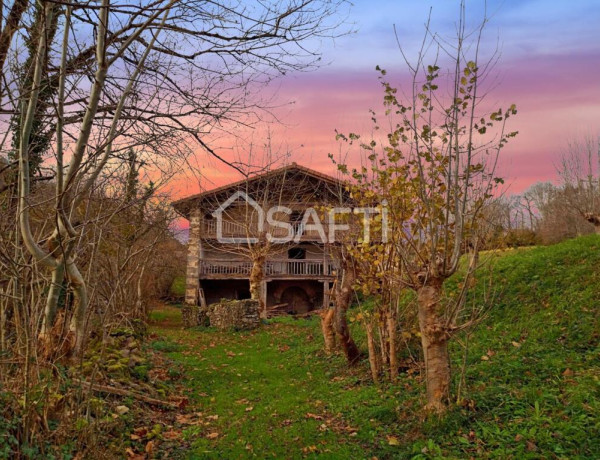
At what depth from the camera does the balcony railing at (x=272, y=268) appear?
2209cm

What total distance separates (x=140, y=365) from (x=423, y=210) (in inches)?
231

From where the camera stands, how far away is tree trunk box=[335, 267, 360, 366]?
8.65 meters

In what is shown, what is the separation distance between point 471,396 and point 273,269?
57.6 ft

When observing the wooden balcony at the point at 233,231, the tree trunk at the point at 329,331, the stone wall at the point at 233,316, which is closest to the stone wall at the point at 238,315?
the stone wall at the point at 233,316

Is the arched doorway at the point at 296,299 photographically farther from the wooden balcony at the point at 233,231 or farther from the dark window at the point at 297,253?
the wooden balcony at the point at 233,231

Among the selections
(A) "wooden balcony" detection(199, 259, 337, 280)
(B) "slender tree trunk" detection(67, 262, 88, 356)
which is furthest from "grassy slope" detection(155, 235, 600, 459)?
(A) "wooden balcony" detection(199, 259, 337, 280)

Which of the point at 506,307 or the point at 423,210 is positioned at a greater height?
the point at 423,210

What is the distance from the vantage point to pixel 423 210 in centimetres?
615

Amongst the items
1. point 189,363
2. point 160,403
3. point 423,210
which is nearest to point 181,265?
point 189,363

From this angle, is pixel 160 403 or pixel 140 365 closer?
pixel 160 403

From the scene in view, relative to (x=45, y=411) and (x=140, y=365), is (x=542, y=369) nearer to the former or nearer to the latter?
(x=45, y=411)

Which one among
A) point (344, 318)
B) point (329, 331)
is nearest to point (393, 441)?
point (344, 318)

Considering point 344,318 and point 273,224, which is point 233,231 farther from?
point 344,318

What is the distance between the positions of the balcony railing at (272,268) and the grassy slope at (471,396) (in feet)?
38.3
